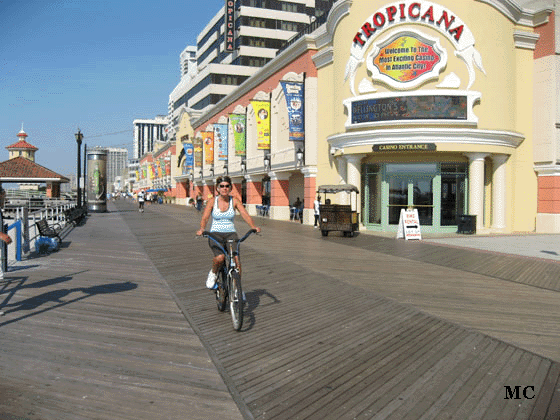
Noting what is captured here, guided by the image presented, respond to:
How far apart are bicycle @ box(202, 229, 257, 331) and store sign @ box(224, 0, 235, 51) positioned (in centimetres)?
5059

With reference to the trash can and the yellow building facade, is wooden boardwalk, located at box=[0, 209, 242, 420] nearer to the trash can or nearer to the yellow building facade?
the yellow building facade

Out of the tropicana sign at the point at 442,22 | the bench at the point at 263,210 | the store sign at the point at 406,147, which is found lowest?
the bench at the point at 263,210

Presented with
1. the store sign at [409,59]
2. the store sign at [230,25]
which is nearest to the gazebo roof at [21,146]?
the store sign at [230,25]

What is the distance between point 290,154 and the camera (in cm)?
Result: 2719

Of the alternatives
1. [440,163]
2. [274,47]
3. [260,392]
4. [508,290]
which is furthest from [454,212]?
[274,47]

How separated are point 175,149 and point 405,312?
64.7 meters

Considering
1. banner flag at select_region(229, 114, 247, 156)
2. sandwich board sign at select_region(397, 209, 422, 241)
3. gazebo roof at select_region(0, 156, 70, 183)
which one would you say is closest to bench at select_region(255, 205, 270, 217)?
banner flag at select_region(229, 114, 247, 156)

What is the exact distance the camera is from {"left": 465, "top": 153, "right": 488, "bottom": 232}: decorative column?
63.1 feet

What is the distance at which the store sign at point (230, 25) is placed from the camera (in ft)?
171

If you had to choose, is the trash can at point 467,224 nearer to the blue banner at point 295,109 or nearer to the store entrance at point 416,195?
the store entrance at point 416,195

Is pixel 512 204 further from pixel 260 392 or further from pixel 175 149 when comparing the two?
pixel 175 149

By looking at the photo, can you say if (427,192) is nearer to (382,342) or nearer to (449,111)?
(449,111)

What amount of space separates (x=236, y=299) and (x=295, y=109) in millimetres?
20375

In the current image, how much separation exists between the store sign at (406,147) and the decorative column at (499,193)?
12.0 feet
